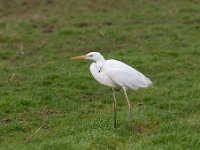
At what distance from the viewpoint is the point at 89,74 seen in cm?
1542

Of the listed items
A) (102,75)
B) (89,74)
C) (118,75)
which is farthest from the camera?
(89,74)

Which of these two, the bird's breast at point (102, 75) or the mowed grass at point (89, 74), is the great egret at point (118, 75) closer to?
the bird's breast at point (102, 75)

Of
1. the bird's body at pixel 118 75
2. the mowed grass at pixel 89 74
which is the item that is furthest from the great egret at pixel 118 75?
the mowed grass at pixel 89 74

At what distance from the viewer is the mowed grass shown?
9.96m

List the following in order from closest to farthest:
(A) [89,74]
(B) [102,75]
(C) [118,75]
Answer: (C) [118,75] → (B) [102,75] → (A) [89,74]

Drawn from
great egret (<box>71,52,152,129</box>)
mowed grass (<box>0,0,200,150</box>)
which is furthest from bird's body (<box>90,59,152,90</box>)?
mowed grass (<box>0,0,200,150</box>)

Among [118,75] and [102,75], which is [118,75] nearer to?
[118,75]

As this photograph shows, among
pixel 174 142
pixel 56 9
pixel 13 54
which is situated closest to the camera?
pixel 174 142

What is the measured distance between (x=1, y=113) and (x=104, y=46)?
295 inches

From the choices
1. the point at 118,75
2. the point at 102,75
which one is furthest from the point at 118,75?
the point at 102,75

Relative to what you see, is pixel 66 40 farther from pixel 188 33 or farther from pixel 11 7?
pixel 11 7

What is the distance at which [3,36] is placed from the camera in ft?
66.3

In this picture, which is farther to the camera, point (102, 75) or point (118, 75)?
point (102, 75)

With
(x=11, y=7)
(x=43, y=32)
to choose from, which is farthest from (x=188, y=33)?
(x=11, y=7)
